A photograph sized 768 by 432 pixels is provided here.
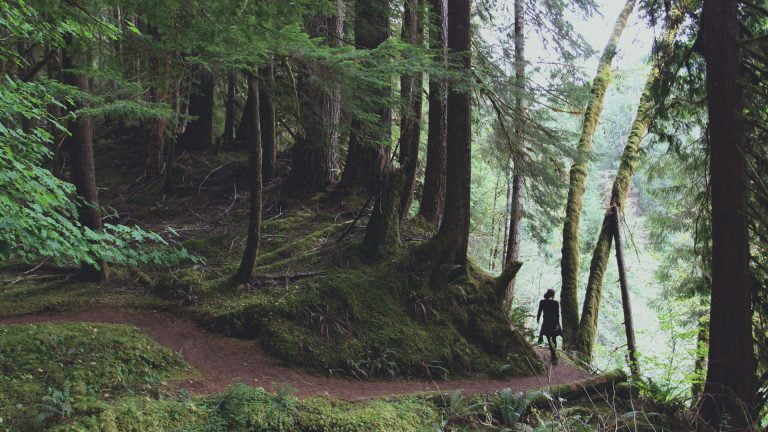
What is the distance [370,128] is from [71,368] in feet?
20.1

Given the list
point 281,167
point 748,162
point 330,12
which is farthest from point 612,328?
point 330,12

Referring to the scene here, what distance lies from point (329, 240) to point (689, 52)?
6704 millimetres

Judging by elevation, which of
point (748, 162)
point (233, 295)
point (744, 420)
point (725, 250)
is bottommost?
point (744, 420)

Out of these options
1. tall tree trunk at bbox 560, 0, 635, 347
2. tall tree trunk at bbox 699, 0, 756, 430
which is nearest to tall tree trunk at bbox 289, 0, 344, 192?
tall tree trunk at bbox 699, 0, 756, 430

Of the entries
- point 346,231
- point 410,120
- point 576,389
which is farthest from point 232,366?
point 410,120

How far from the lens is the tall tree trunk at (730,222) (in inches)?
217

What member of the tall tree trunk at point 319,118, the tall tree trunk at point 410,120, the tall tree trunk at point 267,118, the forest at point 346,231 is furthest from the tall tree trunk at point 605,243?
the tall tree trunk at point 267,118

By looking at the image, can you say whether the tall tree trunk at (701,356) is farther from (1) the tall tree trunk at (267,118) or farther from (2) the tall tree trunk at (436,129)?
(1) the tall tree trunk at (267,118)

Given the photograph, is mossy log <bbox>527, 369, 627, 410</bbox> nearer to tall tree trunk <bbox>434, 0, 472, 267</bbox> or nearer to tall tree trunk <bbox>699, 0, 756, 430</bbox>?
tall tree trunk <bbox>699, 0, 756, 430</bbox>

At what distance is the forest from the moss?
32 millimetres

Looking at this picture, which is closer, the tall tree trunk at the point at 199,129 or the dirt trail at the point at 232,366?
the dirt trail at the point at 232,366

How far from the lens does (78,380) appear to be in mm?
4695

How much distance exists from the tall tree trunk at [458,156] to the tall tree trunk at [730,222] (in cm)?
366

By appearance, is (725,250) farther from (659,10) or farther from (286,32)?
(286,32)
